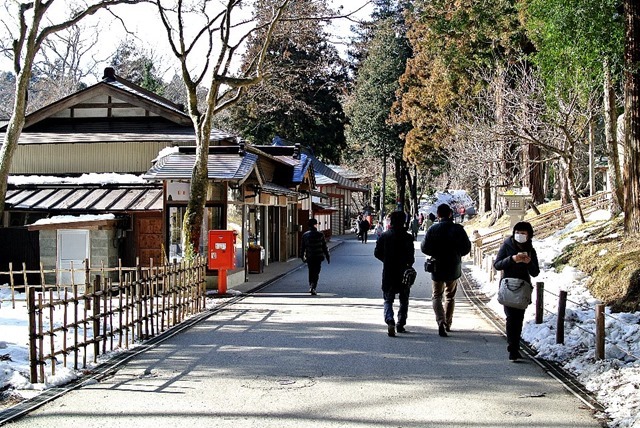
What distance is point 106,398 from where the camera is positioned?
7.09 m

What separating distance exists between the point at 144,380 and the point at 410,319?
602cm

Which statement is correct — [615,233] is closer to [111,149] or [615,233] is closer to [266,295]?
[266,295]

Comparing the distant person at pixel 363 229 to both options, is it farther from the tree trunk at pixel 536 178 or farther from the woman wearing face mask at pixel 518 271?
the woman wearing face mask at pixel 518 271

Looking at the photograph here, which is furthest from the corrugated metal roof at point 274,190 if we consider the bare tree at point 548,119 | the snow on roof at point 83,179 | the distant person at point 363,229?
the distant person at point 363,229

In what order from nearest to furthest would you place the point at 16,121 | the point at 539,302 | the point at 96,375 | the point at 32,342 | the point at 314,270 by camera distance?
the point at 32,342 < the point at 96,375 < the point at 539,302 < the point at 314,270 < the point at 16,121

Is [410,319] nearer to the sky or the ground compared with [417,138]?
nearer to the ground

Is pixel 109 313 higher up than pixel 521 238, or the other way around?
pixel 521 238

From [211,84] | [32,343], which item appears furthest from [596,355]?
[211,84]

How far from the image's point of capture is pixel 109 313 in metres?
9.42

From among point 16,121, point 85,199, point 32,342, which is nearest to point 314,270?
point 16,121

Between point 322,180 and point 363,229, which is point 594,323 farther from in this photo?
point 322,180

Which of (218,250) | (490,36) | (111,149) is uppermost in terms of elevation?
(490,36)

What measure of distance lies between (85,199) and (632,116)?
15.8m

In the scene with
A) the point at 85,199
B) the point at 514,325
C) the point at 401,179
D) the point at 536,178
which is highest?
the point at 401,179
